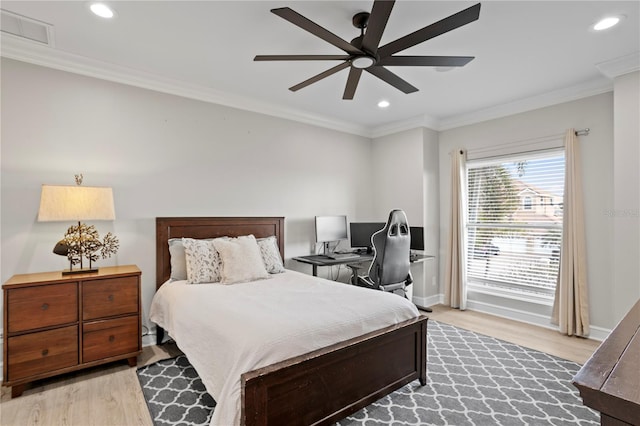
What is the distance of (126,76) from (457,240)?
431cm

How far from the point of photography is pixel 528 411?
2182 mm

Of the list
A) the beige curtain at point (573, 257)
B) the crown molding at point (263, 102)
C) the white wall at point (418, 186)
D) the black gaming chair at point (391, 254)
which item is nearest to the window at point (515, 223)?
the beige curtain at point (573, 257)

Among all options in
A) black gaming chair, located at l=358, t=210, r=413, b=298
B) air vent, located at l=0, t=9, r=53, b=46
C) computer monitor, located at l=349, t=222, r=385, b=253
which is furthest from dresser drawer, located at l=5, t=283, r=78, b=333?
computer monitor, located at l=349, t=222, r=385, b=253

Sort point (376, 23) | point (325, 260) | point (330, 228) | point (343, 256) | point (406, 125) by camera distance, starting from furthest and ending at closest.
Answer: point (406, 125), point (330, 228), point (343, 256), point (325, 260), point (376, 23)

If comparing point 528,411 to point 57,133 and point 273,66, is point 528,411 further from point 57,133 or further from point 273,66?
point 57,133

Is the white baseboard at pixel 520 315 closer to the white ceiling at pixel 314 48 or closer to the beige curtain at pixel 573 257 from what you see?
the beige curtain at pixel 573 257

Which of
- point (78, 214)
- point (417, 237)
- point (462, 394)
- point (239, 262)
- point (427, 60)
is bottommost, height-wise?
point (462, 394)

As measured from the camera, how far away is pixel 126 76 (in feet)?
10.3

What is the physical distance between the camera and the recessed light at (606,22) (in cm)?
234

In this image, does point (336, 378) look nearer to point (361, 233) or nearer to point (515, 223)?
point (361, 233)

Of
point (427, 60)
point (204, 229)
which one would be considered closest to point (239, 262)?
point (204, 229)

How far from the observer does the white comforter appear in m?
1.70

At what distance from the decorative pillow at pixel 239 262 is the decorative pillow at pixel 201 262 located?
71mm

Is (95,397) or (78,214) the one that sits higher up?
(78,214)
